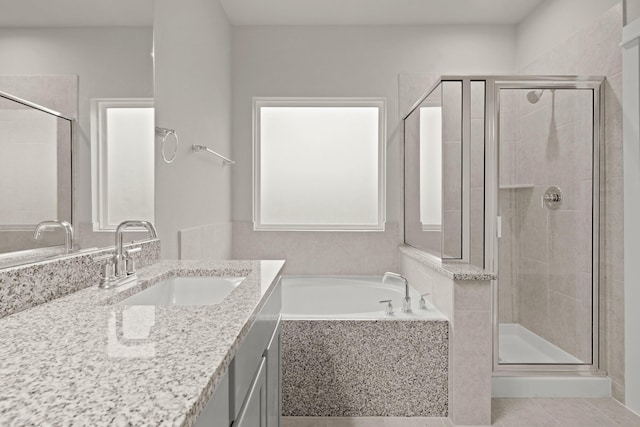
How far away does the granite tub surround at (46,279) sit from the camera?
3.17ft

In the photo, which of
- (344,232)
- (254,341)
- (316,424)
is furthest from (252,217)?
(254,341)

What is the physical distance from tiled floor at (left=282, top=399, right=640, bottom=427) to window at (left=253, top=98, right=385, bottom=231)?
1.73 meters

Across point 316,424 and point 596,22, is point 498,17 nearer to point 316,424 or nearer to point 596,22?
point 596,22

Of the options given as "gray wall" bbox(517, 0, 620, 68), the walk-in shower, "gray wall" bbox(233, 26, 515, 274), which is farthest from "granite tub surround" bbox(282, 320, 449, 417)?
"gray wall" bbox(517, 0, 620, 68)

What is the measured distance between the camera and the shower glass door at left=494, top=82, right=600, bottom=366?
8.25ft

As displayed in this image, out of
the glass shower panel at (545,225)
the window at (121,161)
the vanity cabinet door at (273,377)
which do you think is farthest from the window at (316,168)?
the vanity cabinet door at (273,377)

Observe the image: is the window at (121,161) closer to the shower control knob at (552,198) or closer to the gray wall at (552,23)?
the shower control knob at (552,198)

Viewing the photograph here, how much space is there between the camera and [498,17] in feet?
11.2

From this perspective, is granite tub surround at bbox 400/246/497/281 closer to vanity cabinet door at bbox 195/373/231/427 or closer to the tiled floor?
the tiled floor

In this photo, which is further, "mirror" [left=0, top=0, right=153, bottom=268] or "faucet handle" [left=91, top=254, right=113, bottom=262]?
"faucet handle" [left=91, top=254, right=113, bottom=262]

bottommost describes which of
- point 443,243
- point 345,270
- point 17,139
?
point 345,270

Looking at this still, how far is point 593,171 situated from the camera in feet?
8.25

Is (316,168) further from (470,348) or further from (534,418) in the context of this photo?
(534,418)

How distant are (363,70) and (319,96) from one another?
1.42ft
